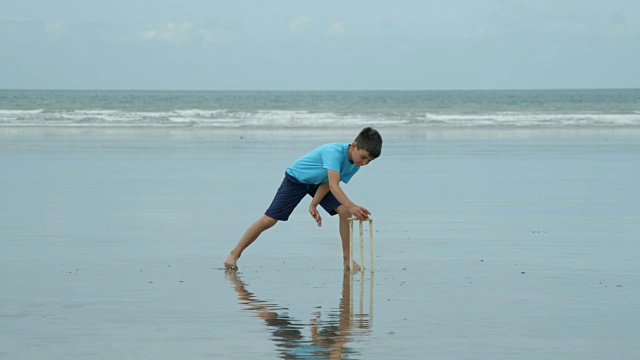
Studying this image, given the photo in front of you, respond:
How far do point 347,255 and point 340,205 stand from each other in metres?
0.40

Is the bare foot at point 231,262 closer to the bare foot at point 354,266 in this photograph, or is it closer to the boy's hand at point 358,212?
the bare foot at point 354,266

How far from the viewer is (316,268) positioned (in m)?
8.12

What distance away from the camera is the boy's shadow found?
17.6 feet

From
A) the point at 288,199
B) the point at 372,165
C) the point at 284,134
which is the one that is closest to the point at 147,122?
the point at 284,134

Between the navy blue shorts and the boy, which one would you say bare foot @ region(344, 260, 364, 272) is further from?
the navy blue shorts

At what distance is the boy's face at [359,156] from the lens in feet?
24.4

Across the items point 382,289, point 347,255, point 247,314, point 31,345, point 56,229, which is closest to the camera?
point 31,345

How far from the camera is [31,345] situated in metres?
5.45

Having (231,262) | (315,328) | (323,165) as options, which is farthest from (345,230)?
(315,328)

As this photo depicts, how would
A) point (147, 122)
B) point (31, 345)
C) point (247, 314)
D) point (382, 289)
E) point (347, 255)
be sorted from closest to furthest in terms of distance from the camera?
point (31, 345)
point (247, 314)
point (382, 289)
point (347, 255)
point (147, 122)

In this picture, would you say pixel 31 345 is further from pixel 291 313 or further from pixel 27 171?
pixel 27 171

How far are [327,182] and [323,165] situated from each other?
0.18 metres

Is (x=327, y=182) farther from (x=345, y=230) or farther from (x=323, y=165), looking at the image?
(x=345, y=230)

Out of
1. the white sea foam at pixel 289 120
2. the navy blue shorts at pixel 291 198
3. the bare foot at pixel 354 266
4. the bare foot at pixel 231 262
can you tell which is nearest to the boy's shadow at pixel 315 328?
the bare foot at pixel 354 266
